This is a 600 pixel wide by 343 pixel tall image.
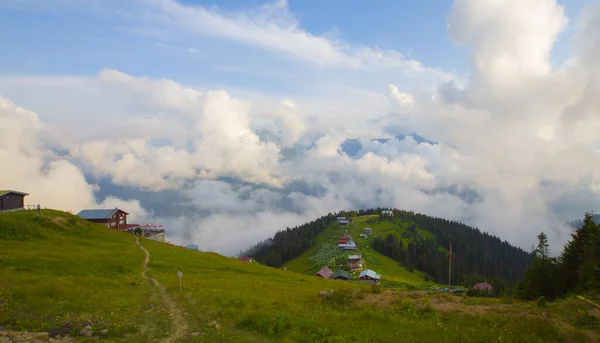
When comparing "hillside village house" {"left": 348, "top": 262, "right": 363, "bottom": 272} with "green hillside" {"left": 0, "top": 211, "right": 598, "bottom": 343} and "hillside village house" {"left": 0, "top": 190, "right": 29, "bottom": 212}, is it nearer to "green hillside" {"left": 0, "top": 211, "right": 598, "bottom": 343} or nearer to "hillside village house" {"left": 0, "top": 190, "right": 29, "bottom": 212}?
"hillside village house" {"left": 0, "top": 190, "right": 29, "bottom": 212}

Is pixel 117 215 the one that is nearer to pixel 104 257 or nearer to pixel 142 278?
pixel 104 257

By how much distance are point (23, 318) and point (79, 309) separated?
4156mm

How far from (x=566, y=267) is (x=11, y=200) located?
102 m

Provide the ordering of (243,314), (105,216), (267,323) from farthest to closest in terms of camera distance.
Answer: (105,216)
(243,314)
(267,323)

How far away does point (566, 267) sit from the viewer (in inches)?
1633

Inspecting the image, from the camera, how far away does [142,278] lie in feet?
149

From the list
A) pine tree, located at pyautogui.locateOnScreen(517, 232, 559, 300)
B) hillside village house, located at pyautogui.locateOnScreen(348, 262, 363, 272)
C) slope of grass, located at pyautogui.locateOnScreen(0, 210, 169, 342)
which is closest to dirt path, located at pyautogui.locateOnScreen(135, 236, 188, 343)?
slope of grass, located at pyautogui.locateOnScreen(0, 210, 169, 342)

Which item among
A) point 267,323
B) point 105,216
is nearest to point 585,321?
point 267,323

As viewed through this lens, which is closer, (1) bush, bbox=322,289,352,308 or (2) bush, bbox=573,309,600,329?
(2) bush, bbox=573,309,600,329

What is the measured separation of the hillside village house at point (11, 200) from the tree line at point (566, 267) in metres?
96.4

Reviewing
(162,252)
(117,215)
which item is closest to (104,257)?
(162,252)

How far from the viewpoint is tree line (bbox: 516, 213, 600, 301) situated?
36803 mm

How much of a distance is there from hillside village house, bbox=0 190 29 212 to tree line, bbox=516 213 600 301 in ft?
316

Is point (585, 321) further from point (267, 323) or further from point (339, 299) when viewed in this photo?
point (267, 323)
